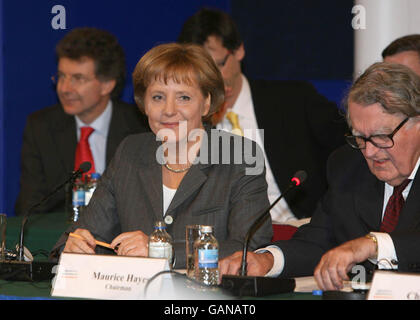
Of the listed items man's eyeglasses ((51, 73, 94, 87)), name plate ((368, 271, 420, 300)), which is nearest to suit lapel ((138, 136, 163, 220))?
name plate ((368, 271, 420, 300))

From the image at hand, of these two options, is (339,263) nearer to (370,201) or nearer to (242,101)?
(370,201)

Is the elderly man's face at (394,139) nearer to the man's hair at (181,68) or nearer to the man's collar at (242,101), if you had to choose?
the man's hair at (181,68)

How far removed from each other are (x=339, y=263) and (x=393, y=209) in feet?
1.71

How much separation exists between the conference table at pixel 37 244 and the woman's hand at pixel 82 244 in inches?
8.7

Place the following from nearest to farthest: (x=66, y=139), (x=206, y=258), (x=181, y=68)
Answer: (x=206, y=258) → (x=181, y=68) → (x=66, y=139)

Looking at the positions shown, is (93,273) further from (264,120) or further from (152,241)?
(264,120)

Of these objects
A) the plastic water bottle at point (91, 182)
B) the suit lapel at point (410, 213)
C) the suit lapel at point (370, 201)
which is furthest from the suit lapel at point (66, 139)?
the suit lapel at point (410, 213)

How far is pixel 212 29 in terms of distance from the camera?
5105mm

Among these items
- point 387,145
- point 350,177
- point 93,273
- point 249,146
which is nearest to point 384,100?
point 387,145

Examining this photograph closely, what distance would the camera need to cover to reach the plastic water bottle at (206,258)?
231cm

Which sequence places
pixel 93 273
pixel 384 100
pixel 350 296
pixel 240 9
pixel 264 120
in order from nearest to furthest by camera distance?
pixel 350 296 < pixel 93 273 < pixel 384 100 < pixel 264 120 < pixel 240 9

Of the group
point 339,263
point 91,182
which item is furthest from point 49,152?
point 339,263

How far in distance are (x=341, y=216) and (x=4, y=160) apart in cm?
323

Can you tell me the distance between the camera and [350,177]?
288 centimetres
